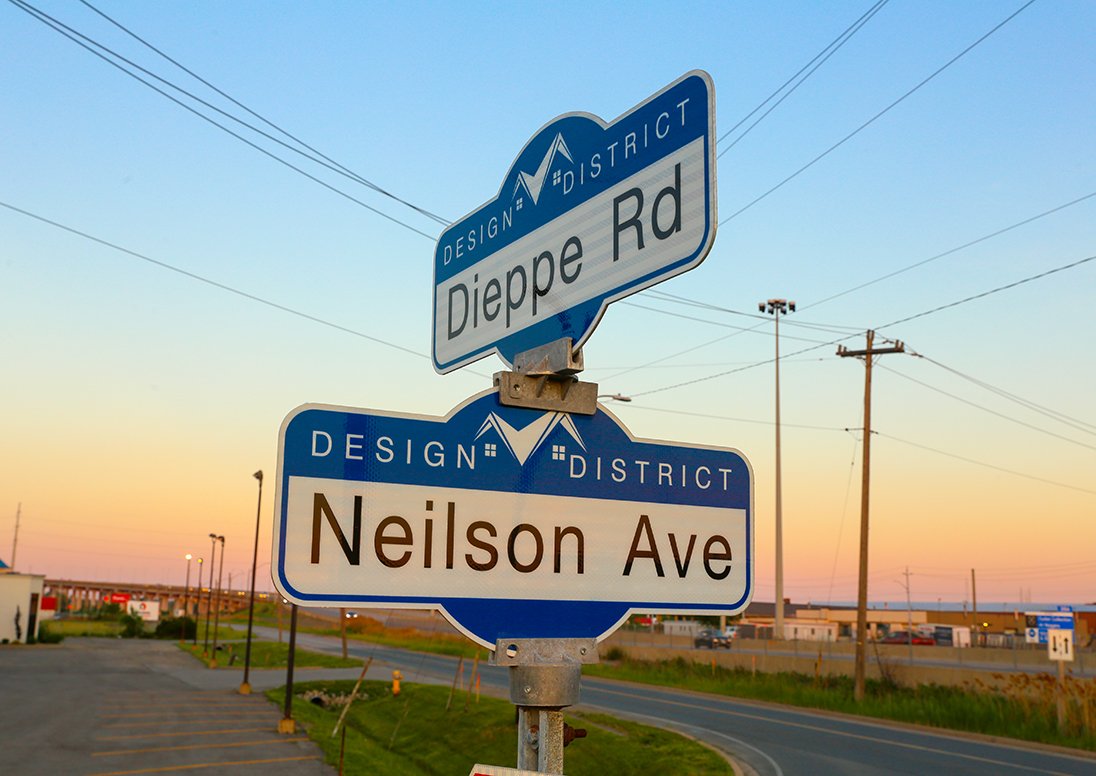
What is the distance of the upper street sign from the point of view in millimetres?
1969

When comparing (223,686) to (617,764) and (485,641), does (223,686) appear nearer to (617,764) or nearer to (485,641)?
(617,764)

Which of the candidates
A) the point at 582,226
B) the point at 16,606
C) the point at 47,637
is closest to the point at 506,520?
the point at 582,226

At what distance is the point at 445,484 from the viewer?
6.57ft

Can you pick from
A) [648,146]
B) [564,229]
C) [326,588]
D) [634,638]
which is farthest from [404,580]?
[634,638]

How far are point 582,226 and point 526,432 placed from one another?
49 cm

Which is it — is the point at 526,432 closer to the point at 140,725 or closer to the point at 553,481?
the point at 553,481

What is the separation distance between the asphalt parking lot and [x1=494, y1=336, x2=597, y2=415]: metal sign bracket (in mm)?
21917

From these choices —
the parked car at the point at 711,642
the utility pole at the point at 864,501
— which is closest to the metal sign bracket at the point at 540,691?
the utility pole at the point at 864,501

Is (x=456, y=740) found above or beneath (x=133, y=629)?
above

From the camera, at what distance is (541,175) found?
7.73 feet

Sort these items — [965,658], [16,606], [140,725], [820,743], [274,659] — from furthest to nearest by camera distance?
[16,606] → [274,659] → [965,658] → [140,725] → [820,743]

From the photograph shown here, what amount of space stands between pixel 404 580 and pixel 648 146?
3.38ft

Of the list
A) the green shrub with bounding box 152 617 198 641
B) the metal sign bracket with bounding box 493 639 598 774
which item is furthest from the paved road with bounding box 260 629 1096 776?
the green shrub with bounding box 152 617 198 641

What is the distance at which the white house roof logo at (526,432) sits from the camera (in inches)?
80.7
